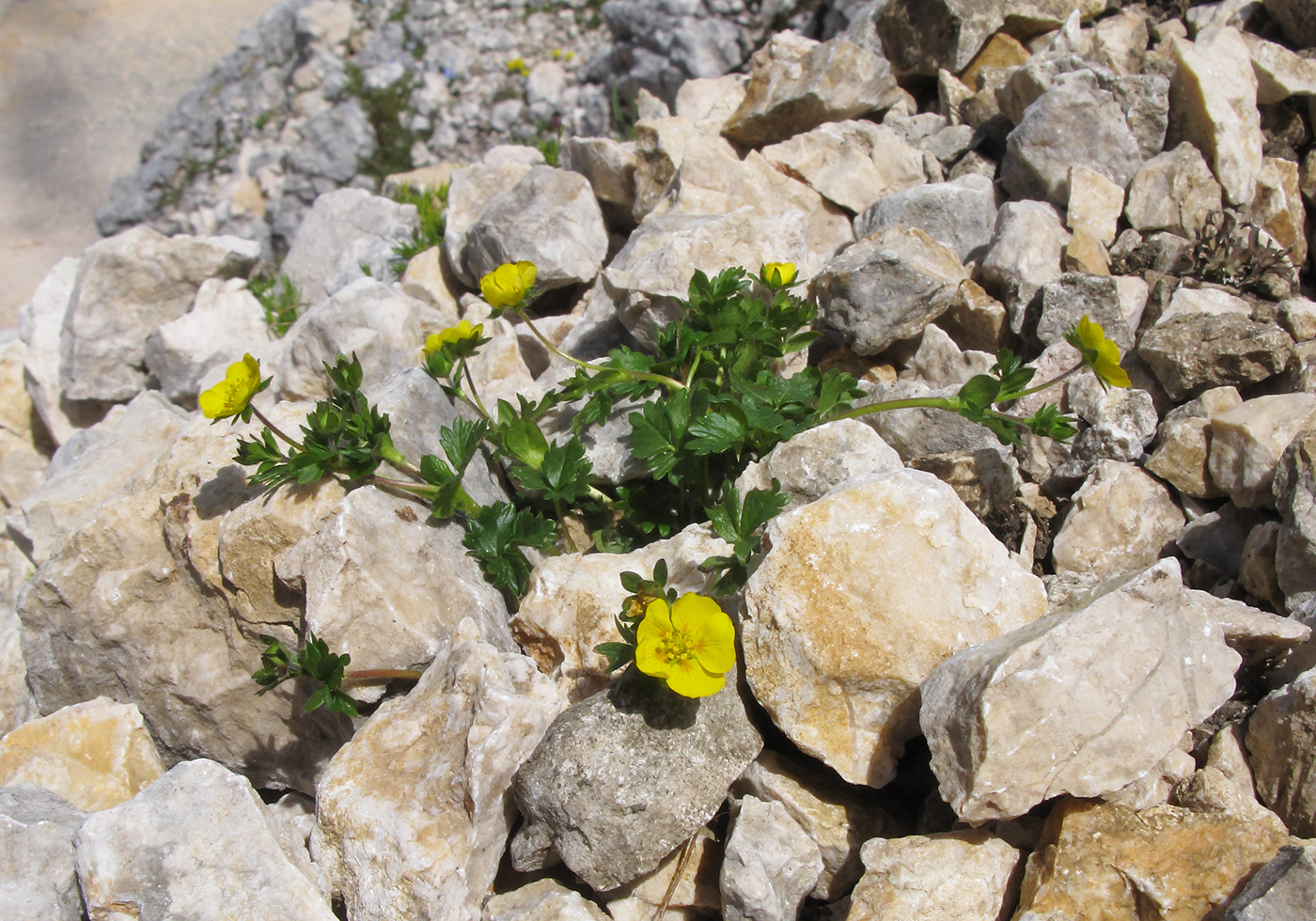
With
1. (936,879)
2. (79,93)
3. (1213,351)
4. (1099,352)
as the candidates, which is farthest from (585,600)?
(79,93)

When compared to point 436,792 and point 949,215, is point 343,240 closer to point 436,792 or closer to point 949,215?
point 949,215

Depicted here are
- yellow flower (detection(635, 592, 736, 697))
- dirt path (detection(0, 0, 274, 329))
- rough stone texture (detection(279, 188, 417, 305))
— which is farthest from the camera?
dirt path (detection(0, 0, 274, 329))

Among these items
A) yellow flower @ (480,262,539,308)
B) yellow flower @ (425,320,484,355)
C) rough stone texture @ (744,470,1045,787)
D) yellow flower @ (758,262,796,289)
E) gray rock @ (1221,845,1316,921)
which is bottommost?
gray rock @ (1221,845,1316,921)

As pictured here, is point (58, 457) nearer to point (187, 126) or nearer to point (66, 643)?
point (66, 643)

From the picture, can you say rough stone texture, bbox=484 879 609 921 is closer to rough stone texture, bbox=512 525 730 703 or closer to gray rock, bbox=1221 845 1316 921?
rough stone texture, bbox=512 525 730 703

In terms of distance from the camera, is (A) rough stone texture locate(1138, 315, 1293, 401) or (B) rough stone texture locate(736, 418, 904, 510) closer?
(B) rough stone texture locate(736, 418, 904, 510)

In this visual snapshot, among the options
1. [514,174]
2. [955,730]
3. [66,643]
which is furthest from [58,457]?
[955,730]

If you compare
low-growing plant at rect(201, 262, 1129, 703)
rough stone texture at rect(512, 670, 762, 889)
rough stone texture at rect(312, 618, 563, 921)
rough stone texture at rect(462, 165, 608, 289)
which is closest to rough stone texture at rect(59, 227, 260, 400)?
rough stone texture at rect(462, 165, 608, 289)

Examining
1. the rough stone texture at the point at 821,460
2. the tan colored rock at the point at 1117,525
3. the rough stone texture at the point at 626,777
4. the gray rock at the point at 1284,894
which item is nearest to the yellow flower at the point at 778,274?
the rough stone texture at the point at 821,460
